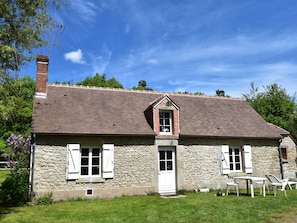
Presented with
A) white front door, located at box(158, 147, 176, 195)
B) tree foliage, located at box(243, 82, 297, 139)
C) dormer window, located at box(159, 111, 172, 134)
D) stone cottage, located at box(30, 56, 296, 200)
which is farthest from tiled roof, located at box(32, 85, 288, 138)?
tree foliage, located at box(243, 82, 297, 139)

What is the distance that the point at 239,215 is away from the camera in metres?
7.68

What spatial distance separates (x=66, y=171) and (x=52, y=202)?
4.12ft

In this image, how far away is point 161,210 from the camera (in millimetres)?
8469

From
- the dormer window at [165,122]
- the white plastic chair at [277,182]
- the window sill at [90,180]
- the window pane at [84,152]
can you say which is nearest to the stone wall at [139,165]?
the window sill at [90,180]

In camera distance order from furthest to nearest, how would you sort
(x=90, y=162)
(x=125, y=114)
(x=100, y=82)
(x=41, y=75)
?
1. (x=100, y=82)
2. (x=125, y=114)
3. (x=41, y=75)
4. (x=90, y=162)

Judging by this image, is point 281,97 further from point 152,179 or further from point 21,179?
point 21,179

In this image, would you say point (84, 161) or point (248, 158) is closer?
point (84, 161)

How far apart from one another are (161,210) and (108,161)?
3555 mm

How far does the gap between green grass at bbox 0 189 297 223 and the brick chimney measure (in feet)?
17.8

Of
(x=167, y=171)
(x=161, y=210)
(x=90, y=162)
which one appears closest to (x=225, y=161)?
(x=167, y=171)

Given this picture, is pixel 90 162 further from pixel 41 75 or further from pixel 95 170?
pixel 41 75

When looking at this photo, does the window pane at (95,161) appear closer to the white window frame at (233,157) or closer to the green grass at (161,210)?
the green grass at (161,210)

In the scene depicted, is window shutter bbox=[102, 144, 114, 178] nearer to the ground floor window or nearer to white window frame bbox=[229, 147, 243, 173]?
the ground floor window

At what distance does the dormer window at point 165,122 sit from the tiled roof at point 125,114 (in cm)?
65
